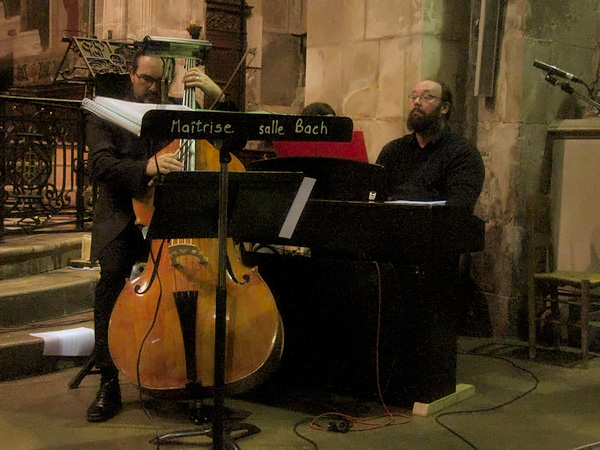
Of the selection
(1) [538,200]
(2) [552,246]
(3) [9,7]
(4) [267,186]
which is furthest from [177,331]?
(3) [9,7]

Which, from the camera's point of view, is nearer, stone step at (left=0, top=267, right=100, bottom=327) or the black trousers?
the black trousers

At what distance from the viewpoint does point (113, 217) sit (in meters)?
3.65

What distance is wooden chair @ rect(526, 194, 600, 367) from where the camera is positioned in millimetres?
4926

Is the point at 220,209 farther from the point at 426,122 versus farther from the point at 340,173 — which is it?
the point at 426,122

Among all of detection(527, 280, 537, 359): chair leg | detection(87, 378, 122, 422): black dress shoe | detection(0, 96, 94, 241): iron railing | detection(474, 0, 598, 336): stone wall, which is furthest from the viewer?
detection(0, 96, 94, 241): iron railing

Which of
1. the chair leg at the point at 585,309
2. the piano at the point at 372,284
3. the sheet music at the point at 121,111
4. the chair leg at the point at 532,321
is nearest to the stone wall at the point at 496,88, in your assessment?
the chair leg at the point at 532,321

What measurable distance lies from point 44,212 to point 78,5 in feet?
19.0

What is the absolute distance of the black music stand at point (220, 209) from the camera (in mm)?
2881

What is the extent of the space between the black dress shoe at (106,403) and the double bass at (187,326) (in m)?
0.55

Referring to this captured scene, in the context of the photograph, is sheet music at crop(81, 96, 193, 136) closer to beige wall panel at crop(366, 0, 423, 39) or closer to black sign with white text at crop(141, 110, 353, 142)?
black sign with white text at crop(141, 110, 353, 142)

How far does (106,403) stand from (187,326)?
0.81m

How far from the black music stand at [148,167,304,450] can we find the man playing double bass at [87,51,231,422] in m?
0.63

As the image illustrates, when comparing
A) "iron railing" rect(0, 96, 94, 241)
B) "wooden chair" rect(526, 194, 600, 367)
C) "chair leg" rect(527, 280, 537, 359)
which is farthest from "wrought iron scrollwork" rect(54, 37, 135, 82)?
"chair leg" rect(527, 280, 537, 359)

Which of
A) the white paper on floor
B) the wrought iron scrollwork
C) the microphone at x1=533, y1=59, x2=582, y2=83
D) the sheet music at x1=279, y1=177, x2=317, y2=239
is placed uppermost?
the wrought iron scrollwork
